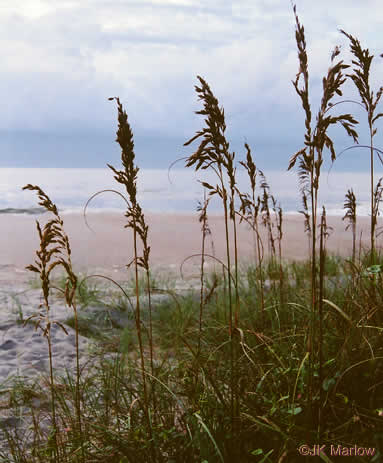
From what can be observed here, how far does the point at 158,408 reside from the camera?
253cm

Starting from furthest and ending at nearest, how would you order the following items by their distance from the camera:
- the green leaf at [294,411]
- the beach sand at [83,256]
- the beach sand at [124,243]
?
the beach sand at [124,243] < the beach sand at [83,256] < the green leaf at [294,411]

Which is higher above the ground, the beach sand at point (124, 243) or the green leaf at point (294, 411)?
the beach sand at point (124, 243)

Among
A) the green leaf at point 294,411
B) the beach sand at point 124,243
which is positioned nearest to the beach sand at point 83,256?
the beach sand at point 124,243

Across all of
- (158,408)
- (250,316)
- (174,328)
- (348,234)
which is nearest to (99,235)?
(348,234)

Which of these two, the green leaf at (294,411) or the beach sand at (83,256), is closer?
the green leaf at (294,411)

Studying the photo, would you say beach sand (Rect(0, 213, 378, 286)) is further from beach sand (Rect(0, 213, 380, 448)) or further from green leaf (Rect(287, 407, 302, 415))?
green leaf (Rect(287, 407, 302, 415))

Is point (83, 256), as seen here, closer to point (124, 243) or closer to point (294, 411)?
point (124, 243)

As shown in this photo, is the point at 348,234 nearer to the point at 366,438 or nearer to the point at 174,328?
the point at 174,328

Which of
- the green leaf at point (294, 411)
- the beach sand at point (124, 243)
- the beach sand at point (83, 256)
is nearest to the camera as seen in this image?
the green leaf at point (294, 411)

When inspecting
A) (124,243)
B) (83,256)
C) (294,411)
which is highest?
(124,243)

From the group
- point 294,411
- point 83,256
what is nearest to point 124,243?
point 83,256

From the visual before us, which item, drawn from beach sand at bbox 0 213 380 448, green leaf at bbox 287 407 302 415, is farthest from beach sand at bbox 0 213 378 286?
green leaf at bbox 287 407 302 415

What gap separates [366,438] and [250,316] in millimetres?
2281

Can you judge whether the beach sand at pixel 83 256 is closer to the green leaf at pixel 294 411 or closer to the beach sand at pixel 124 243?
the beach sand at pixel 124 243
